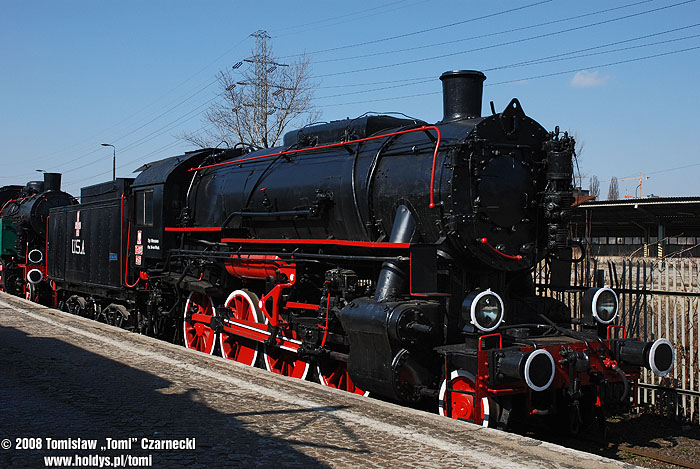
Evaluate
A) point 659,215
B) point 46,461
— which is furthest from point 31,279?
point 659,215

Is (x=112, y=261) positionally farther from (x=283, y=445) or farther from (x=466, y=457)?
(x=466, y=457)

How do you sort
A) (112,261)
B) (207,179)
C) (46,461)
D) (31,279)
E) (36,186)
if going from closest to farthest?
1. (46,461)
2. (207,179)
3. (112,261)
4. (31,279)
5. (36,186)

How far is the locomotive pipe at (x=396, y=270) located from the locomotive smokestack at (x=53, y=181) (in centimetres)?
1970

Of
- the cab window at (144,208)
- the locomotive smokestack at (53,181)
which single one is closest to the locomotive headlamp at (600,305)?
the cab window at (144,208)

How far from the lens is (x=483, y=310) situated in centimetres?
648

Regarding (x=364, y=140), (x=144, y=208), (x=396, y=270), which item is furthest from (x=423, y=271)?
(x=144, y=208)

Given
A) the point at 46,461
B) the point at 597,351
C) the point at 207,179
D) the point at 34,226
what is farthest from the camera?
the point at 34,226

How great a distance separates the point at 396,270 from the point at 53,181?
20003 mm

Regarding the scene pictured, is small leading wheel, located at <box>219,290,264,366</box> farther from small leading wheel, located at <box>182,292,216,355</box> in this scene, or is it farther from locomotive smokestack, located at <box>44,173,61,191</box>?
locomotive smokestack, located at <box>44,173,61,191</box>

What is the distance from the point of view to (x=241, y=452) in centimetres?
484

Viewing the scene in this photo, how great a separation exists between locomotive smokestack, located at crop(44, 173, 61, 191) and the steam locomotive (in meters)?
15.3

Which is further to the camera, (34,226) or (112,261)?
(34,226)

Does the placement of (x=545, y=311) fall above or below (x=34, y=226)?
below

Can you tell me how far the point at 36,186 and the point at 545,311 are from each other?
2227cm
